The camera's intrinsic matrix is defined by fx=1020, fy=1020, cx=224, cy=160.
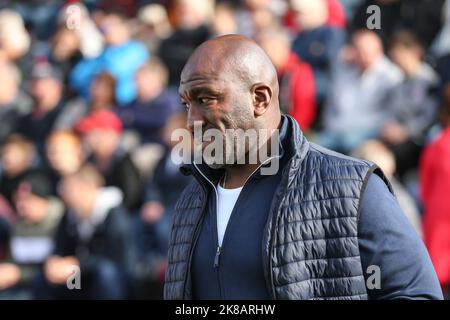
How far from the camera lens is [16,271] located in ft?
26.4

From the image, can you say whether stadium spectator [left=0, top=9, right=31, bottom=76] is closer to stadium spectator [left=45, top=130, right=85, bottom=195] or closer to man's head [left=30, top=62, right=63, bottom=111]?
man's head [left=30, top=62, right=63, bottom=111]

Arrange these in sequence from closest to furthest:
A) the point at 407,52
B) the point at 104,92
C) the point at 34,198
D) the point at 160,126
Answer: the point at 407,52, the point at 34,198, the point at 160,126, the point at 104,92

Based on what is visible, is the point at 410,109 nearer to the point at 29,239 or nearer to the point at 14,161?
the point at 29,239

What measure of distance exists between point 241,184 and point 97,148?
5.46 meters

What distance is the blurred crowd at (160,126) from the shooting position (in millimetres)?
7359

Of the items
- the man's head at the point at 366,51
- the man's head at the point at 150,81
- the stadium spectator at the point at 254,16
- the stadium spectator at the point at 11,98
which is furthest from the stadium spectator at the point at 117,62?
the man's head at the point at 366,51

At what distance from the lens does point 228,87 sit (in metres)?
3.07

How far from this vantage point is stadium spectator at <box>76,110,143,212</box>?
8.16 m

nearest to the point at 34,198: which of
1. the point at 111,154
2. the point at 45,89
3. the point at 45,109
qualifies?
the point at 111,154

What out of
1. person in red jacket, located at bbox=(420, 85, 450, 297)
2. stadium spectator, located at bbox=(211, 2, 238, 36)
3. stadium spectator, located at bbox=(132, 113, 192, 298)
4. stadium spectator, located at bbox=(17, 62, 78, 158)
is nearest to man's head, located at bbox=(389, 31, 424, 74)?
person in red jacket, located at bbox=(420, 85, 450, 297)

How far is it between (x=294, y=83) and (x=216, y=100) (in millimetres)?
4853

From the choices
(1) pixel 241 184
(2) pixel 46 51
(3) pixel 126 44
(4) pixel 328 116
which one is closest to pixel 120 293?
(4) pixel 328 116

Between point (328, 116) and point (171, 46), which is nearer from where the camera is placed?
point (328, 116)

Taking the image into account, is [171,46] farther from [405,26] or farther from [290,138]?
[290,138]
